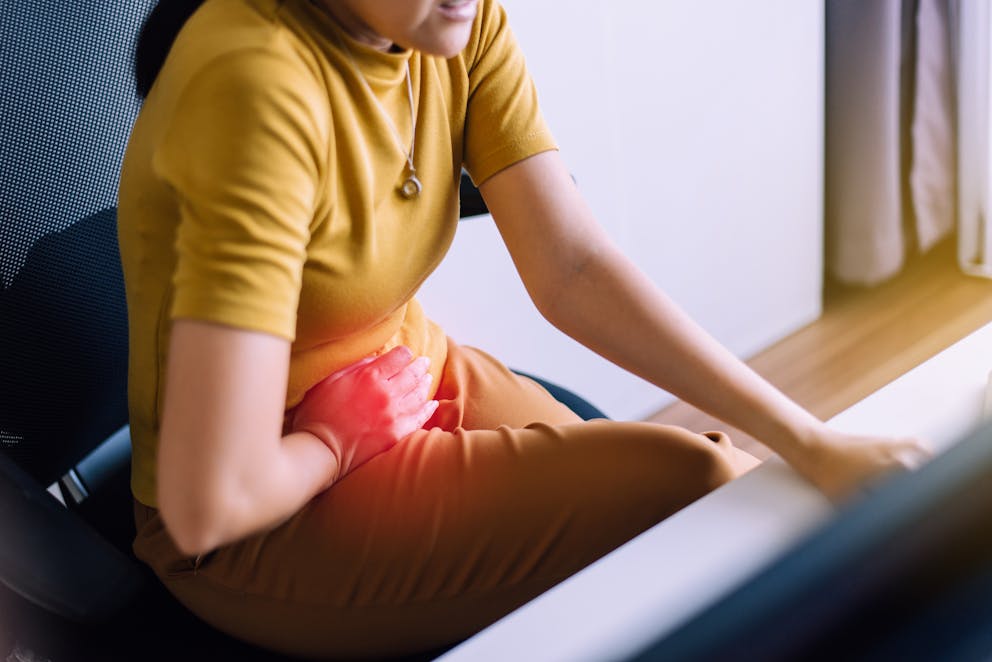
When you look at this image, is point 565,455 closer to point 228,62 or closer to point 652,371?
point 652,371

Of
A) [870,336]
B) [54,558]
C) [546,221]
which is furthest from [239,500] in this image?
[870,336]

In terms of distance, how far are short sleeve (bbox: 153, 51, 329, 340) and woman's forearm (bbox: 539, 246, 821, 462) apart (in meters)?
0.31

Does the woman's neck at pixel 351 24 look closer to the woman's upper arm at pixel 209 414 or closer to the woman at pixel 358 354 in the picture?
the woman at pixel 358 354

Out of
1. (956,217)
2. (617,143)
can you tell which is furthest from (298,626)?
(956,217)

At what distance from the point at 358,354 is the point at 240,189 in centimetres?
25

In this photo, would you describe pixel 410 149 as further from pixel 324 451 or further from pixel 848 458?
pixel 848 458

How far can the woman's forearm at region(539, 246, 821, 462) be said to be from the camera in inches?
30.5

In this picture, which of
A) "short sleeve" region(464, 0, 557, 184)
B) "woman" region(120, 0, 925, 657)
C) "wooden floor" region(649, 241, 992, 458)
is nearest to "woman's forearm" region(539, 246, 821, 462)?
"woman" region(120, 0, 925, 657)

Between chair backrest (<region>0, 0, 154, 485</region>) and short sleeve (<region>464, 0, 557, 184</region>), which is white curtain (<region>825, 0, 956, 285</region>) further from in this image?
chair backrest (<region>0, 0, 154, 485</region>)

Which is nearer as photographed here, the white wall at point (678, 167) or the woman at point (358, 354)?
the woman at point (358, 354)

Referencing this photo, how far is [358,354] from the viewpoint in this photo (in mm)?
855

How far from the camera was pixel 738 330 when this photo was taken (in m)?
2.16

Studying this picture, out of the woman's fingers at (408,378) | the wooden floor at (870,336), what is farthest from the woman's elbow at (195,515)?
the wooden floor at (870,336)

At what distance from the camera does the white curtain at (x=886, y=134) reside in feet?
7.06
